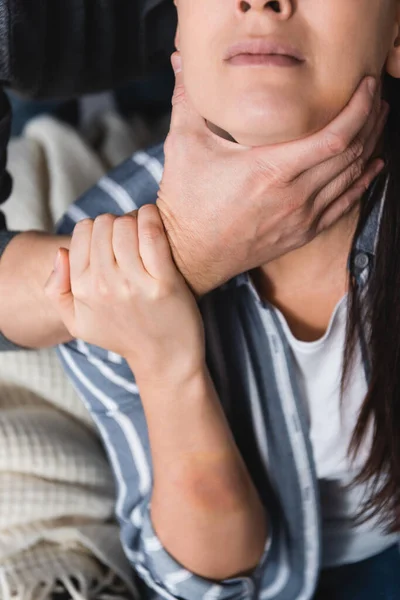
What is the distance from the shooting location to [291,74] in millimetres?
666

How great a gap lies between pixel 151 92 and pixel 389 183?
72 centimetres

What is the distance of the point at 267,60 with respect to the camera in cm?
66

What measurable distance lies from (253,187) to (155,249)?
104mm

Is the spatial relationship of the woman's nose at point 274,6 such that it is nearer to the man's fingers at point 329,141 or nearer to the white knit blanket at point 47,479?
the man's fingers at point 329,141

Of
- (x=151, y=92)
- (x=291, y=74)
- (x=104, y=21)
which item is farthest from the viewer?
(x=151, y=92)

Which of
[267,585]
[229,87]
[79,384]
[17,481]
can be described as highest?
[229,87]

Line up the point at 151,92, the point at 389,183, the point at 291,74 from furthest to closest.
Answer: the point at 151,92
the point at 389,183
the point at 291,74

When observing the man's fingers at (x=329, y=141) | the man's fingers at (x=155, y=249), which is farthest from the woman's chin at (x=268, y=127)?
the man's fingers at (x=155, y=249)

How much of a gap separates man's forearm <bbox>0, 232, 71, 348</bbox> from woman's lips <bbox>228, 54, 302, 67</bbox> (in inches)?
10.4

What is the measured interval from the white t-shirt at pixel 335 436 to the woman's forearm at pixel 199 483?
11 cm

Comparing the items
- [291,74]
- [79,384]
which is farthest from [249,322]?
[291,74]

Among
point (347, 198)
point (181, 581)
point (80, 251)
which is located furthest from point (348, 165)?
point (181, 581)

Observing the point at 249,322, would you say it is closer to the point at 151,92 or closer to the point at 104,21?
the point at 104,21

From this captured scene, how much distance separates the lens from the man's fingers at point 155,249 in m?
0.73
